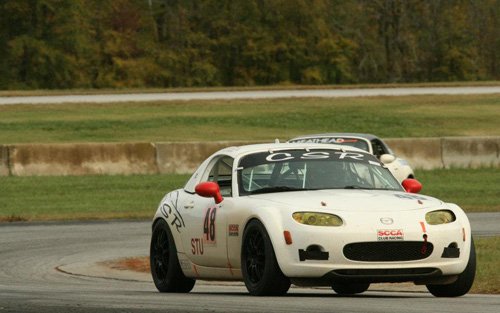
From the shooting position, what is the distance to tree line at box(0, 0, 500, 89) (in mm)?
71250

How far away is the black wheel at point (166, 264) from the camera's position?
37.3 ft

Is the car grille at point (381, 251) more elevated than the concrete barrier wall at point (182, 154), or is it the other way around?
the car grille at point (381, 251)

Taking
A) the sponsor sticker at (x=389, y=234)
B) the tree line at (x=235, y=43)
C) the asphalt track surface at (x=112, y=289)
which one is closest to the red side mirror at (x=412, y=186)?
the asphalt track surface at (x=112, y=289)

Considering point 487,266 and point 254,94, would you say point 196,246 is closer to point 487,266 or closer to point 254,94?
point 487,266

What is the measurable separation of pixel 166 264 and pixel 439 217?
2997 millimetres

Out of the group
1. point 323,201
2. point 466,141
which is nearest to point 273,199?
point 323,201

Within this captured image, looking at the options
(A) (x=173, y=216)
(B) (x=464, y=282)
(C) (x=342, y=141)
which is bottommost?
(C) (x=342, y=141)

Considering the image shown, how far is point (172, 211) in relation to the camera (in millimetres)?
11570

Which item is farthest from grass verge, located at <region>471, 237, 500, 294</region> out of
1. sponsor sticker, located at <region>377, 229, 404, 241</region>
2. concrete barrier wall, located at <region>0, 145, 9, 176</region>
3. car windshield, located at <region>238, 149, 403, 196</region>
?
concrete barrier wall, located at <region>0, 145, 9, 176</region>

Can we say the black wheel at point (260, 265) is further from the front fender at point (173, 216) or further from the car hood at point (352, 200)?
the front fender at point (173, 216)

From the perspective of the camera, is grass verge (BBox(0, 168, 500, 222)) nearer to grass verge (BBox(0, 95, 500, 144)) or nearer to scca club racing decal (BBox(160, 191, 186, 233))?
grass verge (BBox(0, 95, 500, 144))

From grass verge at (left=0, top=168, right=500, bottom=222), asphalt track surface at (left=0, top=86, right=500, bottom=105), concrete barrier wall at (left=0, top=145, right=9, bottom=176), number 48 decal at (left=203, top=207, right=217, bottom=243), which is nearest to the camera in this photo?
number 48 decal at (left=203, top=207, right=217, bottom=243)

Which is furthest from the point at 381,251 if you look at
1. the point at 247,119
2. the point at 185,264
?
the point at 247,119

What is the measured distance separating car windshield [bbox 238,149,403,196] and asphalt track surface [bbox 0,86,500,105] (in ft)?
123
